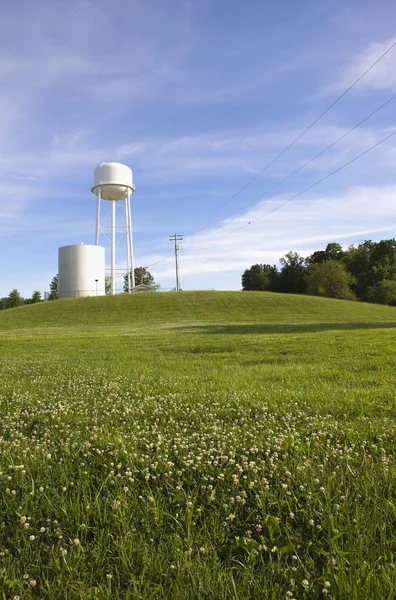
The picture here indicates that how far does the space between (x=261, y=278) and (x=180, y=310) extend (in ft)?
206

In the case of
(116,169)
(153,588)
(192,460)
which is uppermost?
(116,169)

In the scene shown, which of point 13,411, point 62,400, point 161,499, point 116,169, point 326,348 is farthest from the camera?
point 116,169

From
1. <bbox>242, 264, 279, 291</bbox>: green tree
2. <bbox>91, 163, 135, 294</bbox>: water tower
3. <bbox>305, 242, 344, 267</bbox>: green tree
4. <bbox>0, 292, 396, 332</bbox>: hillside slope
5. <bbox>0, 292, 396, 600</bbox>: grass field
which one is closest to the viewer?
<bbox>0, 292, 396, 600</bbox>: grass field

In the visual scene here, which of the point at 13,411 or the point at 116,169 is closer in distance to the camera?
the point at 13,411

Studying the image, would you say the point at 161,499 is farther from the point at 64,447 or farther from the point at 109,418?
the point at 109,418

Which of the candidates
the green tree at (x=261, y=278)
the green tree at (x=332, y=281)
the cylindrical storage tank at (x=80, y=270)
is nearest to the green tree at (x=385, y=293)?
the green tree at (x=332, y=281)

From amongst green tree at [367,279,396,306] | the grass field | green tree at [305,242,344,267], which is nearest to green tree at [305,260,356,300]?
green tree at [367,279,396,306]

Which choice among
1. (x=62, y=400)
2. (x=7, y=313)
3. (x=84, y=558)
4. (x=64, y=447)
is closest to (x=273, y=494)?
(x=84, y=558)

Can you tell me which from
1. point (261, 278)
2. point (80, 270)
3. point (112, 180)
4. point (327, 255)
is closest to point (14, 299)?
point (80, 270)

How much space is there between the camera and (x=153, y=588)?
2.34 m

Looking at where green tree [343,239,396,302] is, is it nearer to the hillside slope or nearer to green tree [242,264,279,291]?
green tree [242,264,279,291]

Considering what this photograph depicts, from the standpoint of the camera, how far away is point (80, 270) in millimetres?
76188

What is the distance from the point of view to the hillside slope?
49875mm

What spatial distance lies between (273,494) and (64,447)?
217 cm
